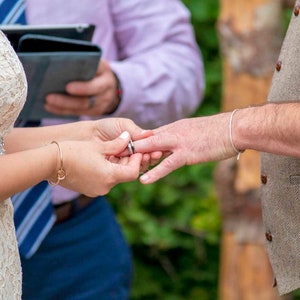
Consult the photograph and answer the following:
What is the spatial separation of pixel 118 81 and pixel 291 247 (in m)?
0.92

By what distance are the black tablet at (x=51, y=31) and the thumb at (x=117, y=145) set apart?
1.48 feet

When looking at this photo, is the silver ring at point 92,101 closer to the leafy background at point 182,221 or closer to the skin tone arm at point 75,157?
the skin tone arm at point 75,157

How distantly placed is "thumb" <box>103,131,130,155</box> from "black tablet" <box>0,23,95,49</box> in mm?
450

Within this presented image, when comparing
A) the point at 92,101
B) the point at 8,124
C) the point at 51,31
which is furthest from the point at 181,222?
the point at 8,124

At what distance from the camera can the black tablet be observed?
284 cm

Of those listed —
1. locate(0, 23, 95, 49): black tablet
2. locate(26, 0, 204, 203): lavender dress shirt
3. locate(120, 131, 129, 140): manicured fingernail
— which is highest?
locate(0, 23, 95, 49): black tablet

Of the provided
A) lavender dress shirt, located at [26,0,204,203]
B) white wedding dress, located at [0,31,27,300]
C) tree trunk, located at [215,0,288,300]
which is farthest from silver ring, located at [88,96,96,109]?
tree trunk, located at [215,0,288,300]

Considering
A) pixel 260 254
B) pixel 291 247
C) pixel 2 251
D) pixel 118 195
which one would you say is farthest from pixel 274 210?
pixel 118 195

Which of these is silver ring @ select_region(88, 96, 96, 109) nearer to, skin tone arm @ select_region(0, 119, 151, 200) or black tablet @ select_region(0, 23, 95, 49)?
black tablet @ select_region(0, 23, 95, 49)

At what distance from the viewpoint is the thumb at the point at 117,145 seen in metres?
2.55

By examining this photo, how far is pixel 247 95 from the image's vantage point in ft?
14.6

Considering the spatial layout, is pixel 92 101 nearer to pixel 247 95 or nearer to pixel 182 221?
pixel 247 95

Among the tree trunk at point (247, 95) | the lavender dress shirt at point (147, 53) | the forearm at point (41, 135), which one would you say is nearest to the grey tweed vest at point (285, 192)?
the forearm at point (41, 135)

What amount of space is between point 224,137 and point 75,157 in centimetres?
37
